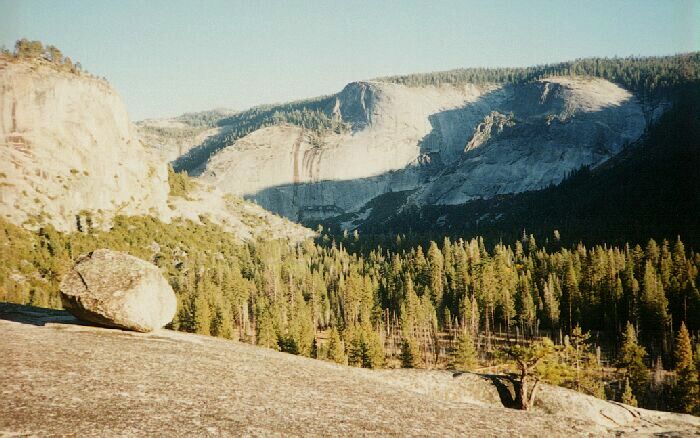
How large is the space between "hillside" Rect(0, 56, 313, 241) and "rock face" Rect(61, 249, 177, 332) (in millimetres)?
99801

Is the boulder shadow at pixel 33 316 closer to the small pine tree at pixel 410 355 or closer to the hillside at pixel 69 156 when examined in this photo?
the small pine tree at pixel 410 355

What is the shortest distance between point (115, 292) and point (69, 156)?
5063 inches

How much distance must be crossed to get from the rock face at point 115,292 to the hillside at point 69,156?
327 feet

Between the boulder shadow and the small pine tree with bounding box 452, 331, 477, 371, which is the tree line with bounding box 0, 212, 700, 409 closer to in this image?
the small pine tree with bounding box 452, 331, 477, 371

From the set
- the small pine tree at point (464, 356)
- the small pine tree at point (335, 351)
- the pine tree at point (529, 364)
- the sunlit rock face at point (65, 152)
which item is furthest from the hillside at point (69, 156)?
the pine tree at point (529, 364)

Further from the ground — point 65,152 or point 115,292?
point 65,152

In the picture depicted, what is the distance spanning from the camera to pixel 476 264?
5502 inches

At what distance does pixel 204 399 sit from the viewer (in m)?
18.8

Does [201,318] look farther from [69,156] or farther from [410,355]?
[69,156]

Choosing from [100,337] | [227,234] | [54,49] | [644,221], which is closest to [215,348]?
[100,337]

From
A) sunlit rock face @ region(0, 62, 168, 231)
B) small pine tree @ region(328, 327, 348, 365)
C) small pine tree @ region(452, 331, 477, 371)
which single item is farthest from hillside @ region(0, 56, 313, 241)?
small pine tree @ region(452, 331, 477, 371)

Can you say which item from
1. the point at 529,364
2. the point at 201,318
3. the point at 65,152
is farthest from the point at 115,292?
the point at 65,152

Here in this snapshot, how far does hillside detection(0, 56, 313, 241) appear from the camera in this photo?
117125 millimetres

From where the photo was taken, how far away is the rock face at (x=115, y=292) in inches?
1217
